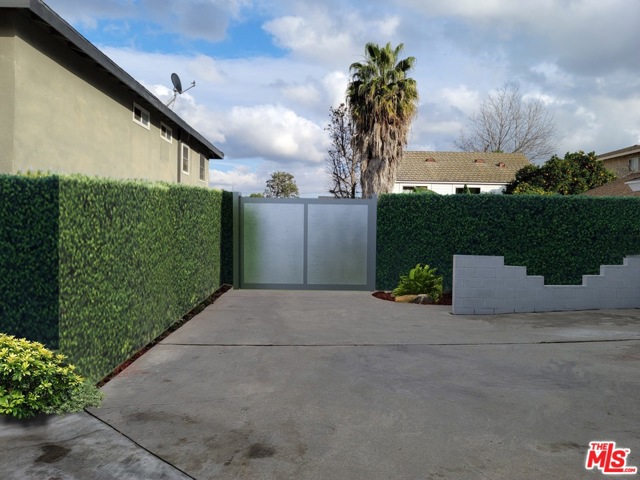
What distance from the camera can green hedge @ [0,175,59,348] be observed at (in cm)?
489

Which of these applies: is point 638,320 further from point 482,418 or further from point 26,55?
point 26,55

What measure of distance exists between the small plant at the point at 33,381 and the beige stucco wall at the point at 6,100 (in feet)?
14.8

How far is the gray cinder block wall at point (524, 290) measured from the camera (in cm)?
1047

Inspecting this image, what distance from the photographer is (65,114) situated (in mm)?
9906

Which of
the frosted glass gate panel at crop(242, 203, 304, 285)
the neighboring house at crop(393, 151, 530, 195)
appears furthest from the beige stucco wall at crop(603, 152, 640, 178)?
the frosted glass gate panel at crop(242, 203, 304, 285)

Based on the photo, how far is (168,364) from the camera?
6648 millimetres

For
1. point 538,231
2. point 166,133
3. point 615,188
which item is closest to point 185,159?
point 166,133

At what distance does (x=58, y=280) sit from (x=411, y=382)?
4057 millimetres

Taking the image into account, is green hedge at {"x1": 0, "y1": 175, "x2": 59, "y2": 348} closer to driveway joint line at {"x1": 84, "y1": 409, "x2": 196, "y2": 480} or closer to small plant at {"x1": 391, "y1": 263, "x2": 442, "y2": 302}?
driveway joint line at {"x1": 84, "y1": 409, "x2": 196, "y2": 480}

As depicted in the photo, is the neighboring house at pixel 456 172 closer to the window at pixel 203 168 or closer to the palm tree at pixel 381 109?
the palm tree at pixel 381 109

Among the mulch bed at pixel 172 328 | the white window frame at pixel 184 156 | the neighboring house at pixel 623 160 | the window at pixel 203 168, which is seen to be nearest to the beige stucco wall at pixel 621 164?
the neighboring house at pixel 623 160

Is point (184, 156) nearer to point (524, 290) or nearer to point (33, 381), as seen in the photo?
point (524, 290)

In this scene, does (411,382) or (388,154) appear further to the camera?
(388,154)

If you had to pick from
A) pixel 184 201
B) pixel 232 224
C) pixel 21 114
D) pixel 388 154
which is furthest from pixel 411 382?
pixel 388 154
